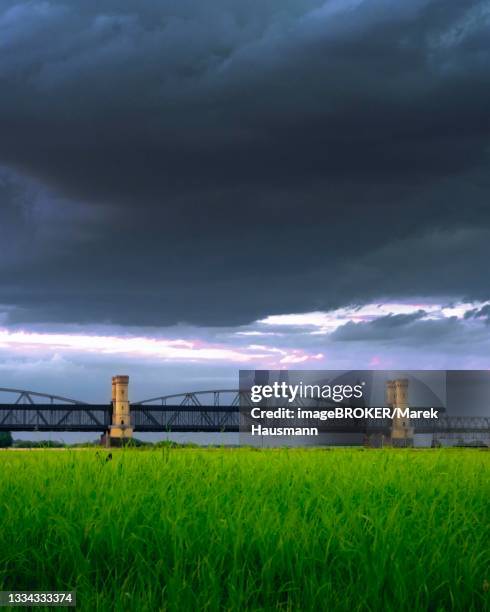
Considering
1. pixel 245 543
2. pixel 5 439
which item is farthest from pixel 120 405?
pixel 245 543

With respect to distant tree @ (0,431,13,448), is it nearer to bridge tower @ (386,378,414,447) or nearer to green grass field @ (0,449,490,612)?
bridge tower @ (386,378,414,447)

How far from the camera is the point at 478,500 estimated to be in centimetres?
1032

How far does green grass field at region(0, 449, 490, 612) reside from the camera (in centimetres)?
656

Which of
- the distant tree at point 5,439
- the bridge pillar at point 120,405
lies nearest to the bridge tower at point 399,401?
the bridge pillar at point 120,405

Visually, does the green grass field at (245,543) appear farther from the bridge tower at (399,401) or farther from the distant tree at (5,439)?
the distant tree at (5,439)

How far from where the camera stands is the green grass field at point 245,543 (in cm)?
656

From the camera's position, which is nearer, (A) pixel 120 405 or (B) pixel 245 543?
(B) pixel 245 543

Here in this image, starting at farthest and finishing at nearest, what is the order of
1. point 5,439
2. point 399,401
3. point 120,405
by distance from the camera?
1. point 5,439
2. point 120,405
3. point 399,401

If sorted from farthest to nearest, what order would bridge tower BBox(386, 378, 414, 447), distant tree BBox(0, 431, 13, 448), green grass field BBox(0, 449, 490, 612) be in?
distant tree BBox(0, 431, 13, 448), bridge tower BBox(386, 378, 414, 447), green grass field BBox(0, 449, 490, 612)

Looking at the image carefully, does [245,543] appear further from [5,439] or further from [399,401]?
[5,439]

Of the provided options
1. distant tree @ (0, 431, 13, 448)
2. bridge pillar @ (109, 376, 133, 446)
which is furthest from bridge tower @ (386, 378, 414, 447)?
distant tree @ (0, 431, 13, 448)

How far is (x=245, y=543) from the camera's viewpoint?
7.55 m

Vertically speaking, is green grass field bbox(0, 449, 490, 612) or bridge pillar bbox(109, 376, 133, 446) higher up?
bridge pillar bbox(109, 376, 133, 446)

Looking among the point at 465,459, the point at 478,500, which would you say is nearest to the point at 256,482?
the point at 478,500
